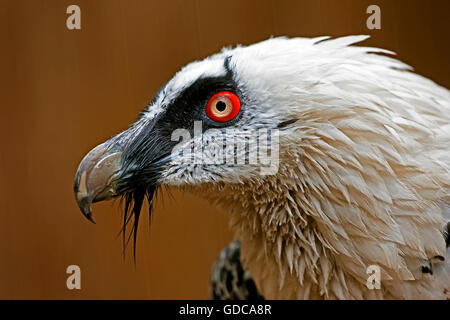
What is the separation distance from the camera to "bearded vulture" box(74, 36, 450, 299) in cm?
100

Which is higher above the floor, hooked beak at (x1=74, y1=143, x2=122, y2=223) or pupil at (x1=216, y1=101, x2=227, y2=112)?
pupil at (x1=216, y1=101, x2=227, y2=112)

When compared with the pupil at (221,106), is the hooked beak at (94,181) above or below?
below

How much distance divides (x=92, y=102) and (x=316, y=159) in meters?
1.52

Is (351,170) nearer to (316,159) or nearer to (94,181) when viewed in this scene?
(316,159)

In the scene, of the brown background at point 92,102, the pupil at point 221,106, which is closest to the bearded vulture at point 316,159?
the pupil at point 221,106

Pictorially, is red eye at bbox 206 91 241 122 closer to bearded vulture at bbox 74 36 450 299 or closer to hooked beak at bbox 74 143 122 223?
bearded vulture at bbox 74 36 450 299

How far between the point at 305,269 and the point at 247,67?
0.49 metres

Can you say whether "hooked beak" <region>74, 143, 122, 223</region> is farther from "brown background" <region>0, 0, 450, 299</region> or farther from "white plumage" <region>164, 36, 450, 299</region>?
"brown background" <region>0, 0, 450, 299</region>

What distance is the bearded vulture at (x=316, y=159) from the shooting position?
1.00 m

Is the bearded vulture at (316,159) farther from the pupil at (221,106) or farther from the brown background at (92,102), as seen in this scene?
the brown background at (92,102)

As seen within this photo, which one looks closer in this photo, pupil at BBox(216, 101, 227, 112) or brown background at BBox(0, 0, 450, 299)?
pupil at BBox(216, 101, 227, 112)

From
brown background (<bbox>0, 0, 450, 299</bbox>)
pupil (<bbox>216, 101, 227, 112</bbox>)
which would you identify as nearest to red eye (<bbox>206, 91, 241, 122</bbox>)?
pupil (<bbox>216, 101, 227, 112</bbox>)

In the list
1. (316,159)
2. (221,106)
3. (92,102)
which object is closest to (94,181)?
(221,106)

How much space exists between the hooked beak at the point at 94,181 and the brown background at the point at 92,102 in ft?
3.91
